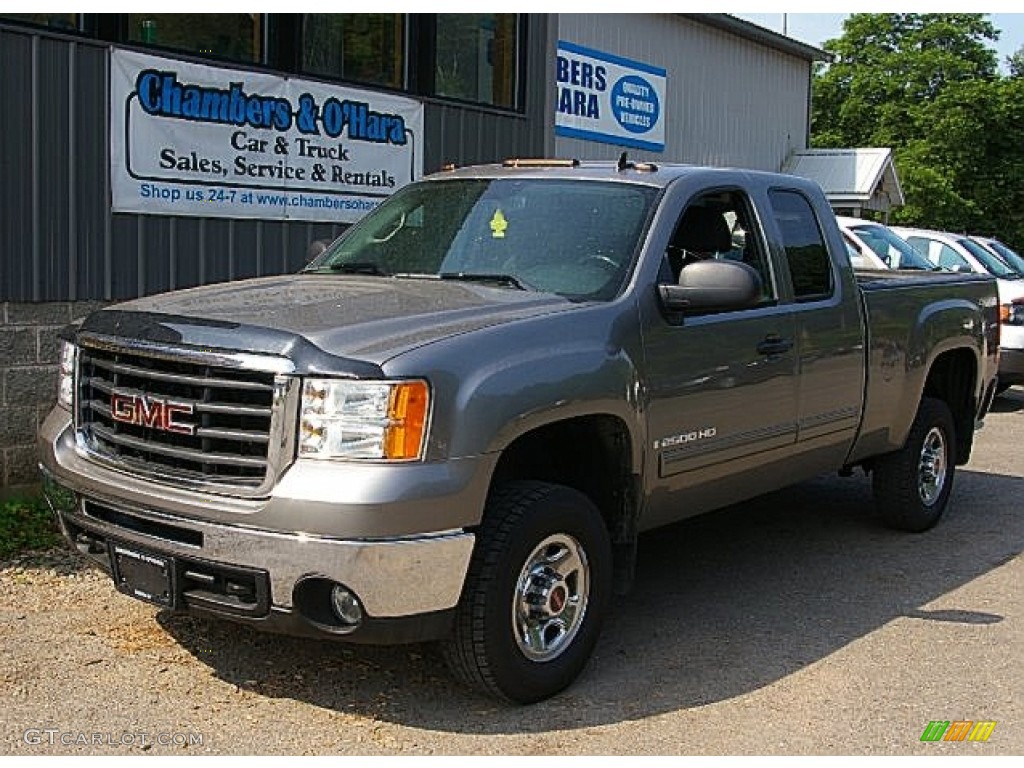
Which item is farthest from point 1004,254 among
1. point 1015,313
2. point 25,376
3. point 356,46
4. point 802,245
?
point 25,376

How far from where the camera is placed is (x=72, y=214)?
7.54 meters

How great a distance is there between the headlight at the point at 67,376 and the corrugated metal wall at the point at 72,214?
2317 mm

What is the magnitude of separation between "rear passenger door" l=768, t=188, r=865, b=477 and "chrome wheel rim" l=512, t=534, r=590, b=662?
176 cm

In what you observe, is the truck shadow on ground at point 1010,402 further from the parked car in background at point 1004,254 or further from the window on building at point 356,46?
the window on building at point 356,46

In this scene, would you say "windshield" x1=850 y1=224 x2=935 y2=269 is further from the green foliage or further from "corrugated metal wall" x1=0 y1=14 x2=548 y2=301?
the green foliage

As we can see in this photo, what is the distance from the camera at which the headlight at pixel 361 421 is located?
13.6 ft

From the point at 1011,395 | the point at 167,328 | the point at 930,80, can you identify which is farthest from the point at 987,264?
the point at 930,80

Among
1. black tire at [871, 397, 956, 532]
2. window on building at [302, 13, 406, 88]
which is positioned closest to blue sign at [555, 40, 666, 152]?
window on building at [302, 13, 406, 88]

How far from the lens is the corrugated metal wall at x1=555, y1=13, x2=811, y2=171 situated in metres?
15.4

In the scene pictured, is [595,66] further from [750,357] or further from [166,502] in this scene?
[166,502]

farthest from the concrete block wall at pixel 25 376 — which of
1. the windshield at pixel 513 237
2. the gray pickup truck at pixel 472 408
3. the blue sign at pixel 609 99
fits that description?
the blue sign at pixel 609 99

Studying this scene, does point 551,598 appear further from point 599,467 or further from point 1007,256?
point 1007,256

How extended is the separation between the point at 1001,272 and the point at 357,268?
10875 mm

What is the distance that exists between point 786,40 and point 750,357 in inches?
607
